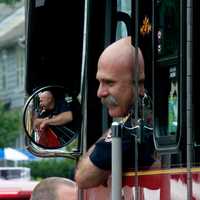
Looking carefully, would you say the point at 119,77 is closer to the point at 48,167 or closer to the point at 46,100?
the point at 46,100

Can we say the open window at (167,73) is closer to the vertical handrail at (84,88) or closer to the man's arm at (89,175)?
the man's arm at (89,175)

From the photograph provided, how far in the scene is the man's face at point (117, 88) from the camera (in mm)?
4223

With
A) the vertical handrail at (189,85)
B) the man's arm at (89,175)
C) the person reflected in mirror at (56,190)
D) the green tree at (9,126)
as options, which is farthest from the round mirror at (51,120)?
the green tree at (9,126)

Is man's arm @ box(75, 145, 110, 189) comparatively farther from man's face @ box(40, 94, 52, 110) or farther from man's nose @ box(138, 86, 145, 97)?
man's face @ box(40, 94, 52, 110)

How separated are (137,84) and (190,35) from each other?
48 cm

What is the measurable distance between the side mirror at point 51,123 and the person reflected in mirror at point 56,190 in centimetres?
16

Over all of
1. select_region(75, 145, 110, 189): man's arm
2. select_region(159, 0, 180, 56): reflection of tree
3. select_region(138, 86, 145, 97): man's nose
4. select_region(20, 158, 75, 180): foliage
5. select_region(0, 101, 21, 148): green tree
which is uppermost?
select_region(0, 101, 21, 148): green tree

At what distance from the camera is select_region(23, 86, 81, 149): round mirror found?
5.22 meters

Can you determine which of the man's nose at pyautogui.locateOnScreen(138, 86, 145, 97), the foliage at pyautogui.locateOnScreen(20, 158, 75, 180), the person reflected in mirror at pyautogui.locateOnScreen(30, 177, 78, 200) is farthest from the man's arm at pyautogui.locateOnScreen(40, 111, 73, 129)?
the foliage at pyautogui.locateOnScreen(20, 158, 75, 180)

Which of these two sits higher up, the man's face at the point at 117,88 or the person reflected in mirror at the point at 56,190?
the man's face at the point at 117,88

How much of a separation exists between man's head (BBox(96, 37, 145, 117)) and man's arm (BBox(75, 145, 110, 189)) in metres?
0.23

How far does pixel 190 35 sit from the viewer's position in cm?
373

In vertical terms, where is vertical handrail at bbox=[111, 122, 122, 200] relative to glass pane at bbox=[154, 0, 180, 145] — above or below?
below

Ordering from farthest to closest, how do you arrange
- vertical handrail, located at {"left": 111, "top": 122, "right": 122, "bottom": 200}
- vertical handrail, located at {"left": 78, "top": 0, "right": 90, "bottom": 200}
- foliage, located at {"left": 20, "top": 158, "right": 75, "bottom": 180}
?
foliage, located at {"left": 20, "top": 158, "right": 75, "bottom": 180}
vertical handrail, located at {"left": 78, "top": 0, "right": 90, "bottom": 200}
vertical handrail, located at {"left": 111, "top": 122, "right": 122, "bottom": 200}
